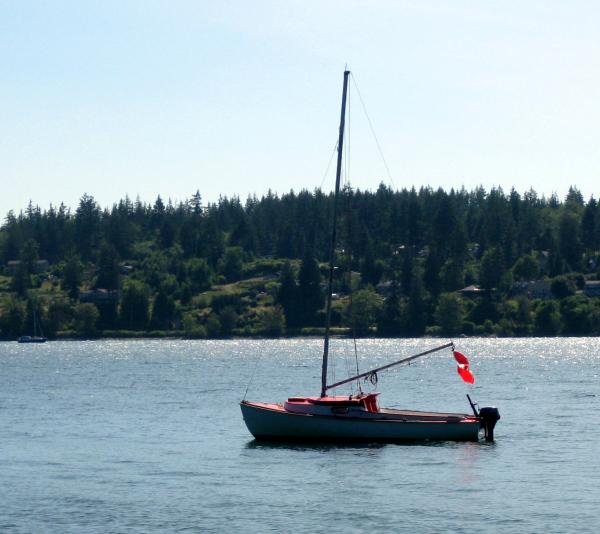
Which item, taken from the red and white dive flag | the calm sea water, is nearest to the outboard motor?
the calm sea water

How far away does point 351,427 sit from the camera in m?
68.9

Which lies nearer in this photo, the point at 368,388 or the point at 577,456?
the point at 577,456

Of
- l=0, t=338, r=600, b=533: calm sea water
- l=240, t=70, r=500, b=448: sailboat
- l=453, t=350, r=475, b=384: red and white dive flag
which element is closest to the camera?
l=0, t=338, r=600, b=533: calm sea water

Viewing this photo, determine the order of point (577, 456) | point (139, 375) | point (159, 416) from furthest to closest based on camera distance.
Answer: point (139, 375), point (159, 416), point (577, 456)

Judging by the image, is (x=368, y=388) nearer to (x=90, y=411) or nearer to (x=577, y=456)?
(x=90, y=411)

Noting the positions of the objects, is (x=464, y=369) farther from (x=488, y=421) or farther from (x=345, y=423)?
(x=345, y=423)

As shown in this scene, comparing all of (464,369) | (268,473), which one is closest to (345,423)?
(464,369)

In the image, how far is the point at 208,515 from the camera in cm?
5059

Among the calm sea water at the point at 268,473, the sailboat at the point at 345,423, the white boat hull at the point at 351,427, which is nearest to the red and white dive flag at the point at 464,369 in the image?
the sailboat at the point at 345,423

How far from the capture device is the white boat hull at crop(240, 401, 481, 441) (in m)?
68.7

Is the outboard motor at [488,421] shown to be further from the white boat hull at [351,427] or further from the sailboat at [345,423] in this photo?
the white boat hull at [351,427]

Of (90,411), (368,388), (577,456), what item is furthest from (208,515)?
(368,388)

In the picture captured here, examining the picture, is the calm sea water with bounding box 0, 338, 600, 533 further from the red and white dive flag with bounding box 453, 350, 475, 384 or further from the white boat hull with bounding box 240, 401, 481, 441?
the red and white dive flag with bounding box 453, 350, 475, 384

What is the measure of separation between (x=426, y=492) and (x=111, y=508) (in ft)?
49.6
